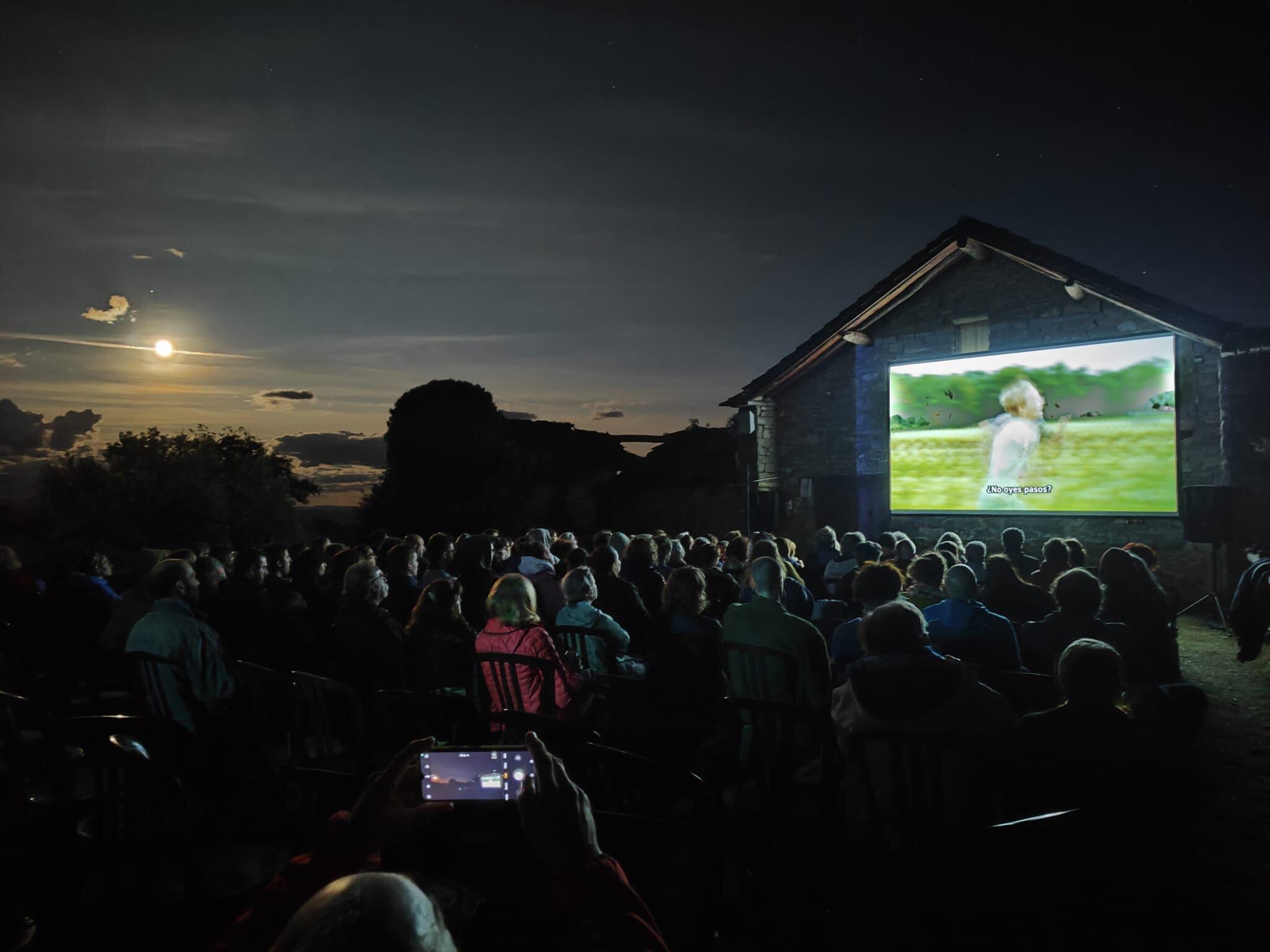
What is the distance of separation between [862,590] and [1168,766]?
1879 millimetres

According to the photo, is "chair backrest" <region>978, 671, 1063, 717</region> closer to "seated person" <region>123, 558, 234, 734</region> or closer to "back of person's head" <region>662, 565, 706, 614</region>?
"back of person's head" <region>662, 565, 706, 614</region>

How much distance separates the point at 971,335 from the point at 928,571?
33.1ft

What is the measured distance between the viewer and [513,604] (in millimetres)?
3752

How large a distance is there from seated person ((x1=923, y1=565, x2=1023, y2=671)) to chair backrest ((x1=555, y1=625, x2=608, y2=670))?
1.75 meters

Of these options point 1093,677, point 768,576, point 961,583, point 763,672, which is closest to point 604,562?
point 768,576

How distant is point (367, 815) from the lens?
1571 mm

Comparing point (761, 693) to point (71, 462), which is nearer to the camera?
point (761, 693)

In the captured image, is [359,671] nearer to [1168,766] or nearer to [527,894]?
[527,894]

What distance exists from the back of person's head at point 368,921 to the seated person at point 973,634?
138 inches

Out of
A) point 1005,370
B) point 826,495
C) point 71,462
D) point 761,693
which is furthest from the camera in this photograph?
point 71,462

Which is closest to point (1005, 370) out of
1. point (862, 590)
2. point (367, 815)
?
point (862, 590)

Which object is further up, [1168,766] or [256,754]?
[1168,766]

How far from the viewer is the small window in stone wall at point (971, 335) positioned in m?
13.4

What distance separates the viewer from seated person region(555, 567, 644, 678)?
439cm
